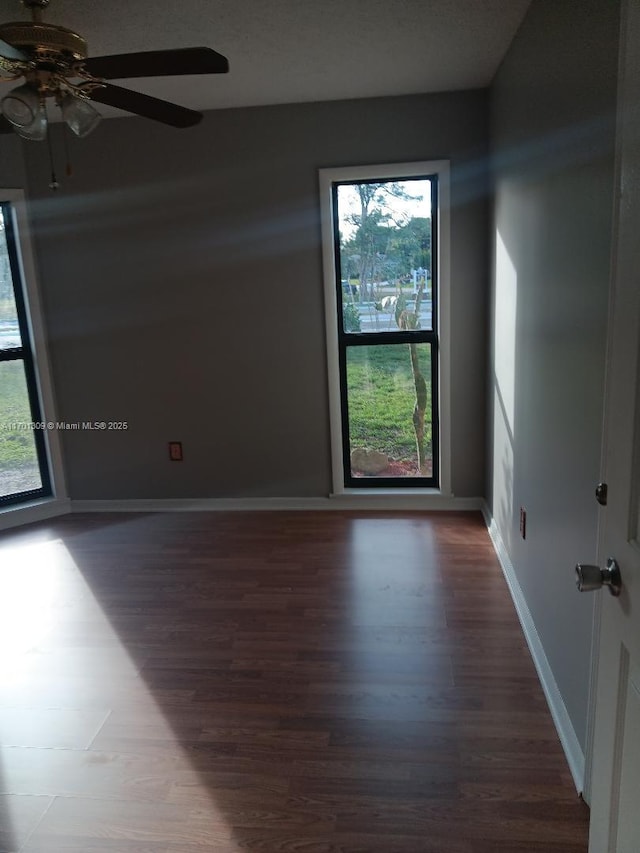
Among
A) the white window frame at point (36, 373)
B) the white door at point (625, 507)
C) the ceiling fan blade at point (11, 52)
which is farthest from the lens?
the white window frame at point (36, 373)

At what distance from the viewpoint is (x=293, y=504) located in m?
4.23

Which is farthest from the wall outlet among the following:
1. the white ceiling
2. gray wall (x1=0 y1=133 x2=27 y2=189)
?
the white ceiling

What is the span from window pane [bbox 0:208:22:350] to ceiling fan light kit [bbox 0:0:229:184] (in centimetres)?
217

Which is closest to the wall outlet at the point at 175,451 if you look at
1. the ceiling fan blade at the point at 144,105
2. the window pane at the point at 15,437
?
the window pane at the point at 15,437

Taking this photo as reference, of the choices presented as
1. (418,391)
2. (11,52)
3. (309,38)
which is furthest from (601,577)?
(418,391)

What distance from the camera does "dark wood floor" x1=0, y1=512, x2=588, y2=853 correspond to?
5.87 ft

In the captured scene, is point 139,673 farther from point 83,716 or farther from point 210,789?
point 210,789

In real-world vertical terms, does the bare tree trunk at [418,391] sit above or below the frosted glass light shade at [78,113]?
below

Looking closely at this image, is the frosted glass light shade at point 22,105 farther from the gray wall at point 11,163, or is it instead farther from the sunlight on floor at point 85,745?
the gray wall at point 11,163

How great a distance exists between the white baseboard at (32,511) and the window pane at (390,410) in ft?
6.45

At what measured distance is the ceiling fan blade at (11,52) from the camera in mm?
1640

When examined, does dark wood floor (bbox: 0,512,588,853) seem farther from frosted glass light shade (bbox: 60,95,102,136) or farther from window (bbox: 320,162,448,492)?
frosted glass light shade (bbox: 60,95,102,136)

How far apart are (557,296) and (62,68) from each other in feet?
5.41

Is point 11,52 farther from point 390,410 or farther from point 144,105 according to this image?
point 390,410
